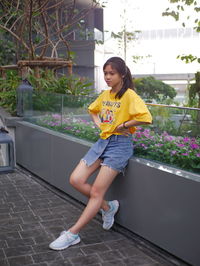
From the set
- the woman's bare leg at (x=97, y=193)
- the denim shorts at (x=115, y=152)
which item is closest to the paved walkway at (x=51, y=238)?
the woman's bare leg at (x=97, y=193)

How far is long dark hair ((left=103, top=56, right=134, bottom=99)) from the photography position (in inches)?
151

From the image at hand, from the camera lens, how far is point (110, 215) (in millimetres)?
4168

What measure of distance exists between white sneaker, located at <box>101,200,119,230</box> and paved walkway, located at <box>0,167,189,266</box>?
0.08 meters

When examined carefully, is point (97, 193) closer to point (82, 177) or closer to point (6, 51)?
point (82, 177)

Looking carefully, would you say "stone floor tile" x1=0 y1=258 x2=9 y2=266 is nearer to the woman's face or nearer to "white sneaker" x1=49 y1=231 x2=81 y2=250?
"white sneaker" x1=49 y1=231 x2=81 y2=250

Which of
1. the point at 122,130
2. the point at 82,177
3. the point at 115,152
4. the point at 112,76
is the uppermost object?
the point at 112,76

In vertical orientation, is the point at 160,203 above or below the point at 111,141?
below

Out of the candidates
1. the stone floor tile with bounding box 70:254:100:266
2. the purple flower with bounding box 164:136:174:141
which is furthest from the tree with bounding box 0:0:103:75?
the stone floor tile with bounding box 70:254:100:266

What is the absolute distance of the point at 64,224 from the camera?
14.5ft

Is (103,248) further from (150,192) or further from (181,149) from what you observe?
(181,149)

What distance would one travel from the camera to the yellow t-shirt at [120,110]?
145 inches

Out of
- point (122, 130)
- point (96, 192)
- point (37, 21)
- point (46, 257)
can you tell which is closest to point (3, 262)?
point (46, 257)

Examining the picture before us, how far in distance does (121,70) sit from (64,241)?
1692 mm

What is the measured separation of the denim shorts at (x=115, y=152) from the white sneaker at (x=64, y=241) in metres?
0.71
